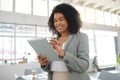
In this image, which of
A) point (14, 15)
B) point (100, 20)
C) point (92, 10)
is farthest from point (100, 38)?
point (14, 15)

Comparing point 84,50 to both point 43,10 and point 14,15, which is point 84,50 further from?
point 43,10

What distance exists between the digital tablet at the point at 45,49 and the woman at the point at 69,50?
33 millimetres

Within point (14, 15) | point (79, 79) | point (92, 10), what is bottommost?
point (79, 79)

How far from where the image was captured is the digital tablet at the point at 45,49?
1.26m

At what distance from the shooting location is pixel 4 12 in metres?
7.64

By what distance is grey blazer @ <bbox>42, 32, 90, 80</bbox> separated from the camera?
124cm

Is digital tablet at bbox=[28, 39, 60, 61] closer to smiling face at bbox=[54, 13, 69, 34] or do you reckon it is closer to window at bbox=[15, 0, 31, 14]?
smiling face at bbox=[54, 13, 69, 34]

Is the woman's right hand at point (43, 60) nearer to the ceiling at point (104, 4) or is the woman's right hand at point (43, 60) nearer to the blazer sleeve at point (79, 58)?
the blazer sleeve at point (79, 58)

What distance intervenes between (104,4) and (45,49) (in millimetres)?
10578

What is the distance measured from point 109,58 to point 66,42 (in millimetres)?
11822

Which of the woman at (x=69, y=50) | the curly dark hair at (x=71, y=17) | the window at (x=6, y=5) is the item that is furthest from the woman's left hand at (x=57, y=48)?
the window at (x=6, y=5)

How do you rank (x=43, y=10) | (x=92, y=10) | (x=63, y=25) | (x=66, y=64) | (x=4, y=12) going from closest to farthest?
1. (x=66, y=64)
2. (x=63, y=25)
3. (x=4, y=12)
4. (x=43, y=10)
5. (x=92, y=10)

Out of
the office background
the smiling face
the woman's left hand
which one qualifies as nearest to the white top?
the woman's left hand

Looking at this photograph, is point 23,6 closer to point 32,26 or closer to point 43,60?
point 32,26
